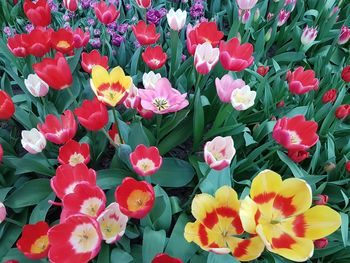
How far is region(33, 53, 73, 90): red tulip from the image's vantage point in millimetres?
1273

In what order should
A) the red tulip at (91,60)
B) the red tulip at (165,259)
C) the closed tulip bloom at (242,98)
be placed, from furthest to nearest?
1. the red tulip at (91,60)
2. the closed tulip bloom at (242,98)
3. the red tulip at (165,259)

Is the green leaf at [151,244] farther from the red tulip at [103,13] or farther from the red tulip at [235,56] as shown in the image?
the red tulip at [103,13]

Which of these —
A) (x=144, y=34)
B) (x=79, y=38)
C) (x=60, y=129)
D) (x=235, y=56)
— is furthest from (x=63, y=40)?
(x=235, y=56)

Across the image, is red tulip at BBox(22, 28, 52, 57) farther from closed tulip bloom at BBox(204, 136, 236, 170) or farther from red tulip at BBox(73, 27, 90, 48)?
closed tulip bloom at BBox(204, 136, 236, 170)

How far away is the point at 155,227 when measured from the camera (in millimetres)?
1305

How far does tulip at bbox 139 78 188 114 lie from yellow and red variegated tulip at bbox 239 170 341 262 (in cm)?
→ 36

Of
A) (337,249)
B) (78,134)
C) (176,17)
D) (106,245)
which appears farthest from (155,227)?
(176,17)

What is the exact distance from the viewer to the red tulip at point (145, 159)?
110cm

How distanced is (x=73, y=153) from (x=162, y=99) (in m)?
0.31

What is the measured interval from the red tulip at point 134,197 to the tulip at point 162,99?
25cm

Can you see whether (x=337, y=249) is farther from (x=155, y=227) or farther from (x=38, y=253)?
Answer: (x=38, y=253)

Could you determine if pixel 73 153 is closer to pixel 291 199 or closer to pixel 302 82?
pixel 291 199

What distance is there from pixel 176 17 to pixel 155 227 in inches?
28.9

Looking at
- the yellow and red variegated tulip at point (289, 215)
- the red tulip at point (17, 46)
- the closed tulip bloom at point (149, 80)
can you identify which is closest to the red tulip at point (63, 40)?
the red tulip at point (17, 46)
